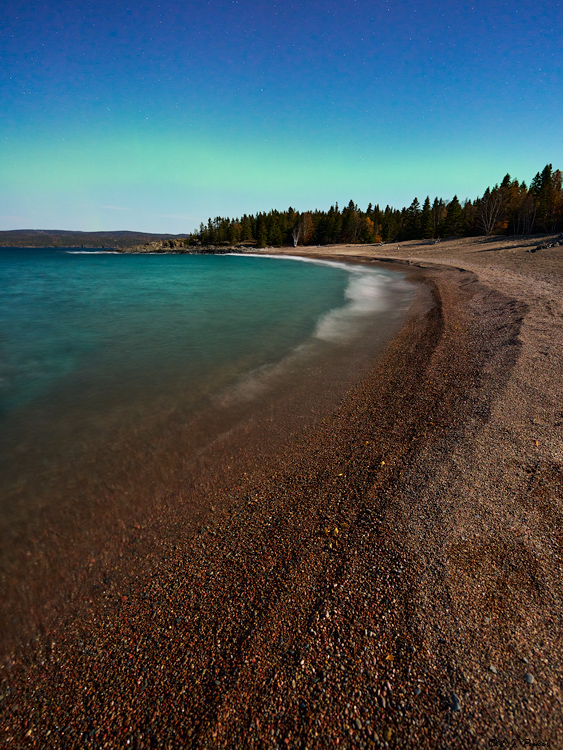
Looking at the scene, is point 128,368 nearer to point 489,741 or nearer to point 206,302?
point 489,741

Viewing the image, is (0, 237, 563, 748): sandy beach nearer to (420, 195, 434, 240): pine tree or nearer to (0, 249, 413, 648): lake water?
(0, 249, 413, 648): lake water

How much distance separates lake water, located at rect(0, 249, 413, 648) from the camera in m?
5.89

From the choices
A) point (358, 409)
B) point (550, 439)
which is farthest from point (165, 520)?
point (550, 439)

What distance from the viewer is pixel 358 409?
8.05 m

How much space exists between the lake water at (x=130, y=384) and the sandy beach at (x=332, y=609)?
55.1 inches

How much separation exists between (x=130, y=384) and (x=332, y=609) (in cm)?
915

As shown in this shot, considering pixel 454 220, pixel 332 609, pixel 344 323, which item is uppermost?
pixel 454 220

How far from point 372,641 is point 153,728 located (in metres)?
2.12

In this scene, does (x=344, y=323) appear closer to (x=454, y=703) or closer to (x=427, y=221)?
(x=454, y=703)

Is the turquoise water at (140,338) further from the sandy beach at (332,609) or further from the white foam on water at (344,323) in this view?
the sandy beach at (332,609)

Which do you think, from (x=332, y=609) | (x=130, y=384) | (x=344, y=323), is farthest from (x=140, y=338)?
(x=332, y=609)

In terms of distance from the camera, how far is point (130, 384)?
10.3m

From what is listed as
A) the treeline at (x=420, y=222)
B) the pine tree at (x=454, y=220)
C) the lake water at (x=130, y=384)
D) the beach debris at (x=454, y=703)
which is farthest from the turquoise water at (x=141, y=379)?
the pine tree at (x=454, y=220)

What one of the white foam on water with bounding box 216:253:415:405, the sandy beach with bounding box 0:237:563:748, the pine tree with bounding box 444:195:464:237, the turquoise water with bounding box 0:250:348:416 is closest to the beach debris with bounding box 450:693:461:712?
the sandy beach with bounding box 0:237:563:748
